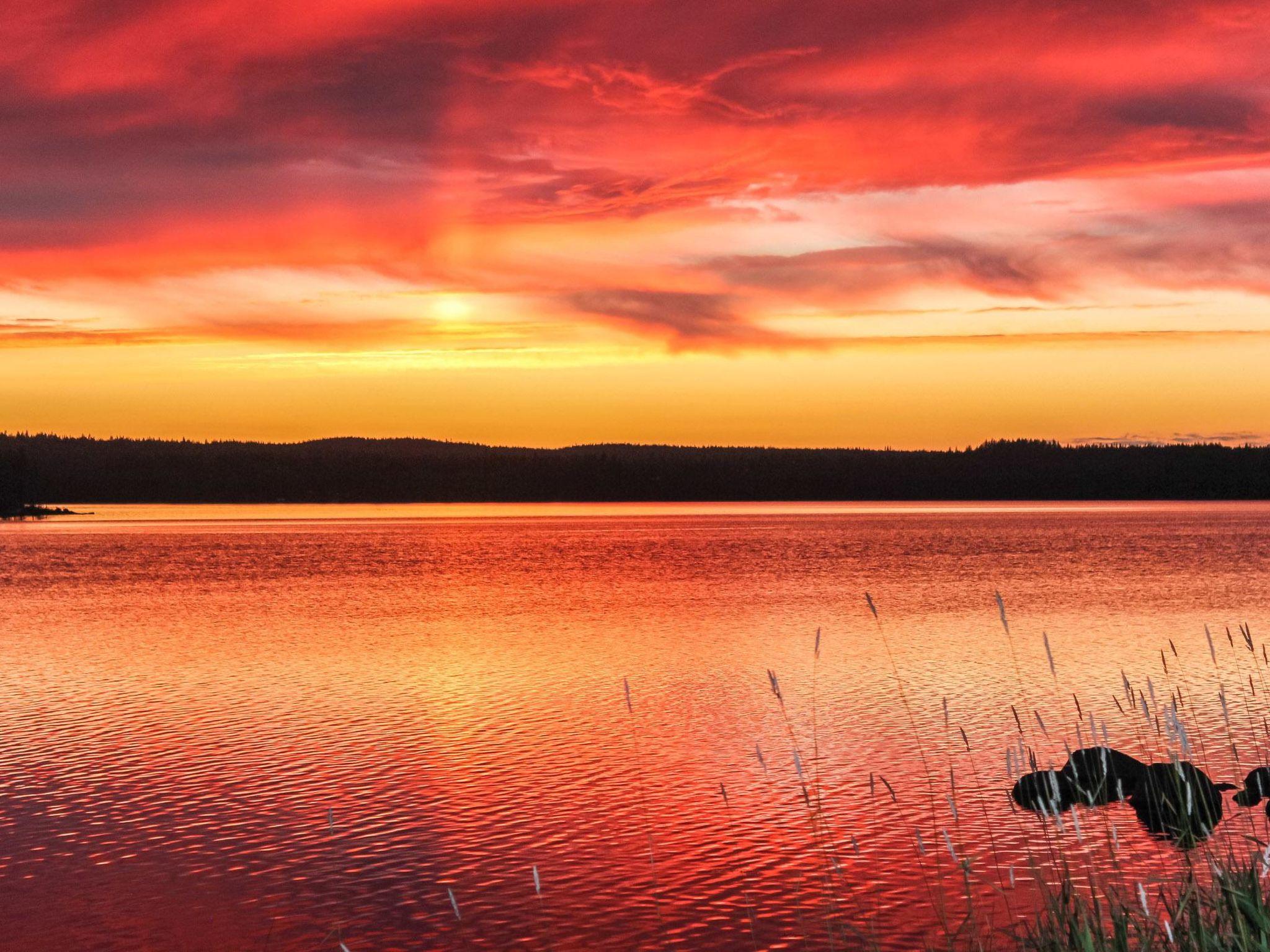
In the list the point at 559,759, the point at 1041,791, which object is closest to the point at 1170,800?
the point at 1041,791

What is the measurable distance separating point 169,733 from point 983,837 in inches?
597

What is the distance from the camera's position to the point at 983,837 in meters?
16.2

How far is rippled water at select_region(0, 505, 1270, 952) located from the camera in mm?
13922

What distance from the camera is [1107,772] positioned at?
58.1 feet

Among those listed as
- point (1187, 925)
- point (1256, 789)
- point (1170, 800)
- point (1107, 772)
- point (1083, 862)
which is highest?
point (1187, 925)

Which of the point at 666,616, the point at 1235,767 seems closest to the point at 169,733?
the point at 1235,767

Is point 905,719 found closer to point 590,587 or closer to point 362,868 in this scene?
point 362,868

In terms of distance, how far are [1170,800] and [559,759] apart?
9.88 metres

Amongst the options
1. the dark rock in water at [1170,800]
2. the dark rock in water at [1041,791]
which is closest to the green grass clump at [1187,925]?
the dark rock in water at [1170,800]

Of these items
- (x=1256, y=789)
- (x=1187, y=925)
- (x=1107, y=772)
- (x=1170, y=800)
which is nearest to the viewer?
(x=1187, y=925)

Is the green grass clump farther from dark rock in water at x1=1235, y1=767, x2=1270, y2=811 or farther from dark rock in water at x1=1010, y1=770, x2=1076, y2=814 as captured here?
dark rock in water at x1=1235, y1=767, x2=1270, y2=811

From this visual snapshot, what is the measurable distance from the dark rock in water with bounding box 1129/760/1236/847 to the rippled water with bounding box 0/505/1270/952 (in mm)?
349

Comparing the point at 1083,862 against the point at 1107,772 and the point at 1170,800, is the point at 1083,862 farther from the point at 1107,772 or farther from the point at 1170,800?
the point at 1107,772

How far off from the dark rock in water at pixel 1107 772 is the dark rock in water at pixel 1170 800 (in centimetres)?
12
